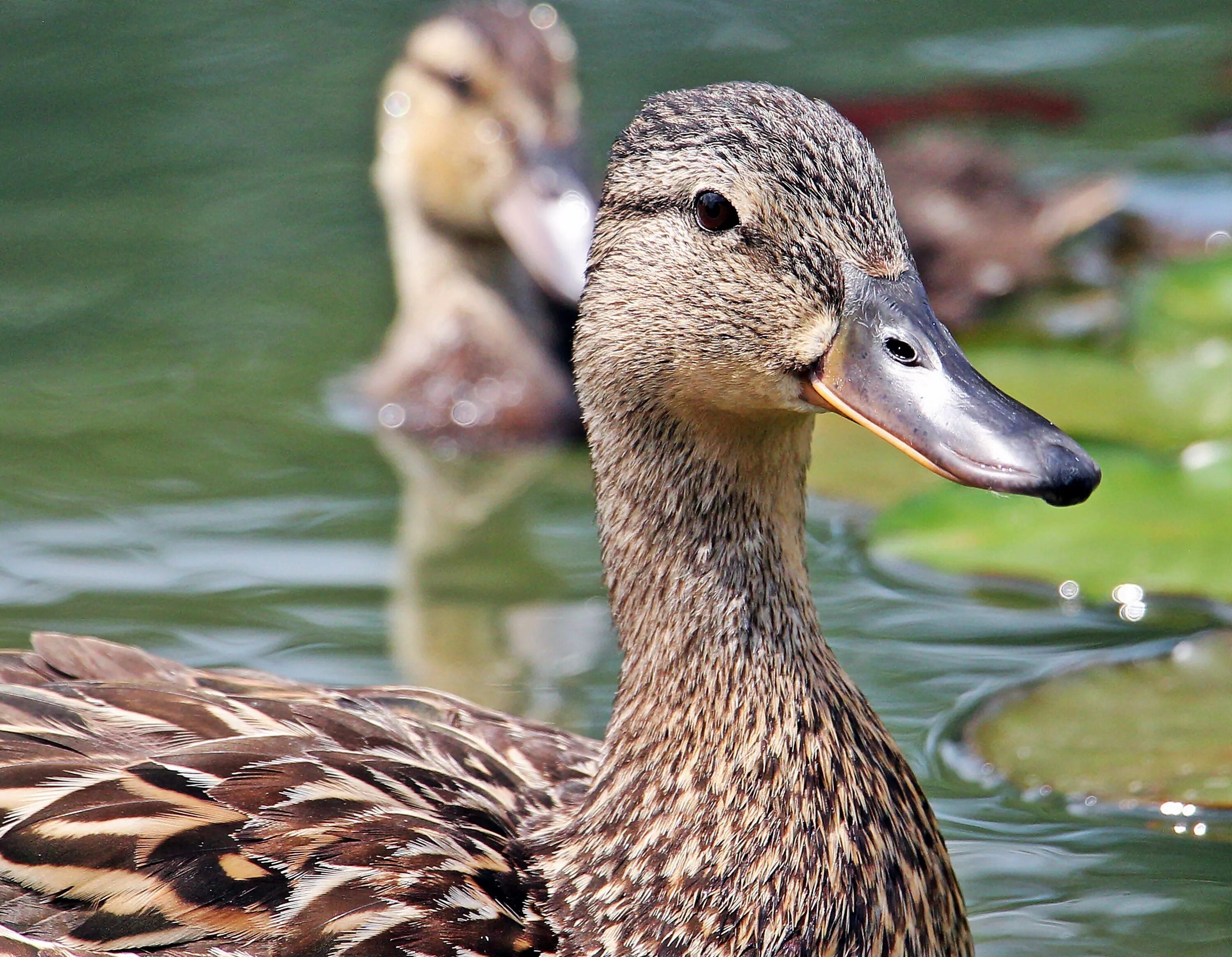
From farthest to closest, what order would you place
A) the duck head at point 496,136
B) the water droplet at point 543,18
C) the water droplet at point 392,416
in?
the water droplet at point 543,18, the duck head at point 496,136, the water droplet at point 392,416

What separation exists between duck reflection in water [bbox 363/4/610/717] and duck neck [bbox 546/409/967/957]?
1.58 metres

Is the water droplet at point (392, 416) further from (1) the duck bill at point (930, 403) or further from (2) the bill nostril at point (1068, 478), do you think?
(2) the bill nostril at point (1068, 478)

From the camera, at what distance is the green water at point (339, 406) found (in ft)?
12.9

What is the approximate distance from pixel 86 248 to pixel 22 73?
1.06 metres

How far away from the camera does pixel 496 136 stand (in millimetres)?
6488

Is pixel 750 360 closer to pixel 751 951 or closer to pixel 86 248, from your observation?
pixel 751 951

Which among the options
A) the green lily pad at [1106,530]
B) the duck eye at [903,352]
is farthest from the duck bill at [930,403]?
the green lily pad at [1106,530]

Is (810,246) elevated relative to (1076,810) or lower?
elevated

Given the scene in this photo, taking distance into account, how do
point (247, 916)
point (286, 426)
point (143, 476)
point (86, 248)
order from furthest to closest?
point (86, 248) → point (286, 426) → point (143, 476) → point (247, 916)

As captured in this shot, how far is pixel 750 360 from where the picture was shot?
8.91ft

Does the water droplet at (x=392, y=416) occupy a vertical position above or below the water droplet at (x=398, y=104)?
below

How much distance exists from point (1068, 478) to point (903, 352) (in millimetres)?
333

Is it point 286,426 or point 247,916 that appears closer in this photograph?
point 247,916

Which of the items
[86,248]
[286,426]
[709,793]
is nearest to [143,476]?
[286,426]
